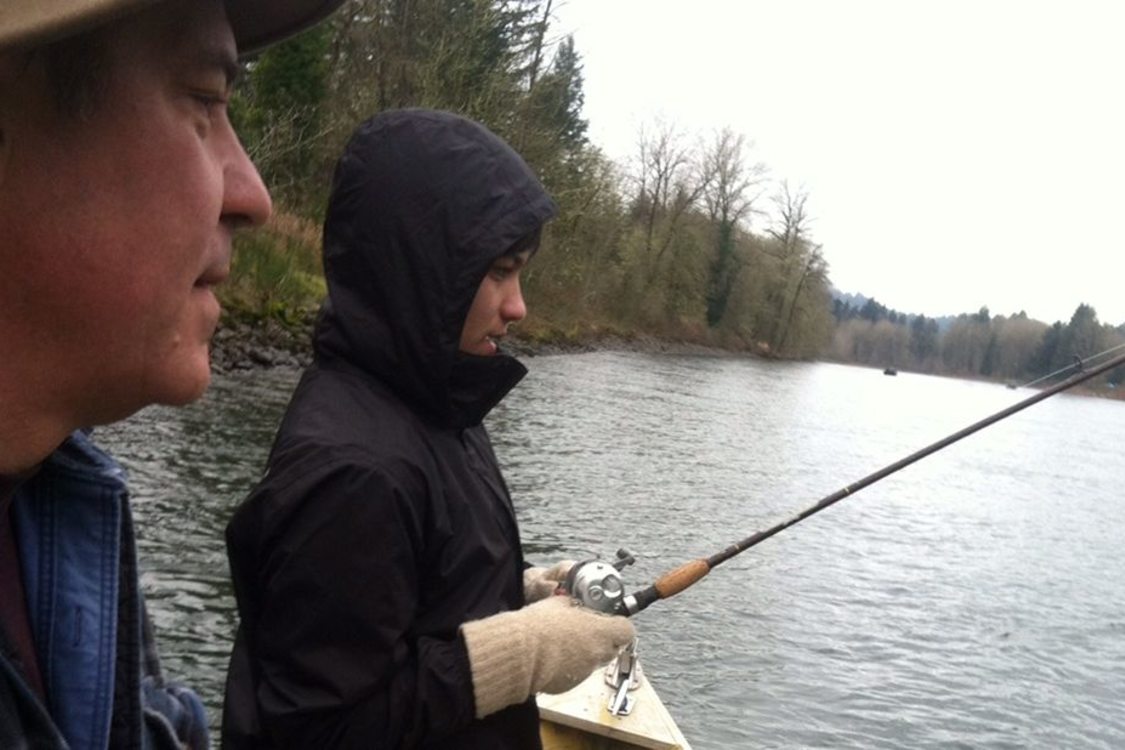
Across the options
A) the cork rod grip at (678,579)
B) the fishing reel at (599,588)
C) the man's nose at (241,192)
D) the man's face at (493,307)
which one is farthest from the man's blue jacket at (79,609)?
the cork rod grip at (678,579)

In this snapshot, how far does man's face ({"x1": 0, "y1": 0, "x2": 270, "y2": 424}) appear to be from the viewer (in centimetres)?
90

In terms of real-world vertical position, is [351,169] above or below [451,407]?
above

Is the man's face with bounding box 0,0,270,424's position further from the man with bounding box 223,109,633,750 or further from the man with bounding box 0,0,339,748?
the man with bounding box 223,109,633,750

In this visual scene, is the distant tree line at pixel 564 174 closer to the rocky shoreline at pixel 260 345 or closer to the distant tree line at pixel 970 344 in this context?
the rocky shoreline at pixel 260 345

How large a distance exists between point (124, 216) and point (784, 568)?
1243cm

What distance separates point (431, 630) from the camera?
211cm

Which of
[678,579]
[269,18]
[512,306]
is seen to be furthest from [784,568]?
[269,18]

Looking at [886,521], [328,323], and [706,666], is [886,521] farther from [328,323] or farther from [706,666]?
[328,323]

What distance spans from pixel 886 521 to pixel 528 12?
2630 centimetres

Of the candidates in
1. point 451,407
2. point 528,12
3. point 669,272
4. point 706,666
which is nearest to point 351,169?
point 451,407

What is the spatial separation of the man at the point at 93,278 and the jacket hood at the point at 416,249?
3.18 ft

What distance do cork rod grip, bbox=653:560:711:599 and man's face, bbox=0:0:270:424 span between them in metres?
2.28

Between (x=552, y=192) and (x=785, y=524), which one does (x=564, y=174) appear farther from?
(x=785, y=524)

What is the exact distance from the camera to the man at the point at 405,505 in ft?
6.34
